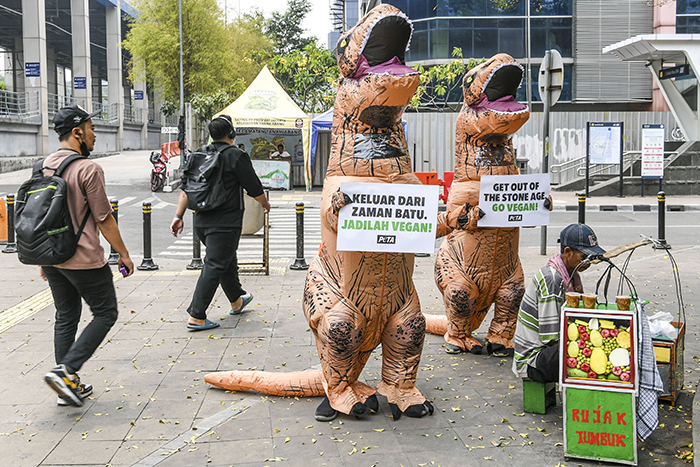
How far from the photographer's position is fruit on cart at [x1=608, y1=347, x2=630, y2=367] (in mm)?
3740

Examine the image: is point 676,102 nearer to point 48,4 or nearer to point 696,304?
point 696,304

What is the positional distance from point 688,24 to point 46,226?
33.0 meters

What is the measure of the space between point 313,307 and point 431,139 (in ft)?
67.5

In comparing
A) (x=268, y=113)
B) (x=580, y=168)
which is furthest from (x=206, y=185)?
(x=580, y=168)

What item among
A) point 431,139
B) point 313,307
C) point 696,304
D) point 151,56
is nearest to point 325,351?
point 313,307

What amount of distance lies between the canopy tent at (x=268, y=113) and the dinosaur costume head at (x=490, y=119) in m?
16.2

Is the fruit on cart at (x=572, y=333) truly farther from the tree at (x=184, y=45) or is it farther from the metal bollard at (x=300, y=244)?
the tree at (x=184, y=45)

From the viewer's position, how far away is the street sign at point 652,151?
765 inches

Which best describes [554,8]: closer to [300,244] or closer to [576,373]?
[300,244]

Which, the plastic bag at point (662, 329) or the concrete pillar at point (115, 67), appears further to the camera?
the concrete pillar at point (115, 67)

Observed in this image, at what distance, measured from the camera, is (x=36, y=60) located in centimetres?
2988

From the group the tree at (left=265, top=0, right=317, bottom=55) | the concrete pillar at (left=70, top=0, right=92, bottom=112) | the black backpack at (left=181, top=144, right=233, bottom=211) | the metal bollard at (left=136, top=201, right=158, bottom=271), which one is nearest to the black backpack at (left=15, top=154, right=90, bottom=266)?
the black backpack at (left=181, top=144, right=233, bottom=211)

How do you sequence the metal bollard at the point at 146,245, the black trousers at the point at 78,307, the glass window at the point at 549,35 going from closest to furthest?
the black trousers at the point at 78,307 < the metal bollard at the point at 146,245 < the glass window at the point at 549,35

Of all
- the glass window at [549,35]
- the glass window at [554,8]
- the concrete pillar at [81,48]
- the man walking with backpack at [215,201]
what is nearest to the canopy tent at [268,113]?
the glass window at [549,35]
